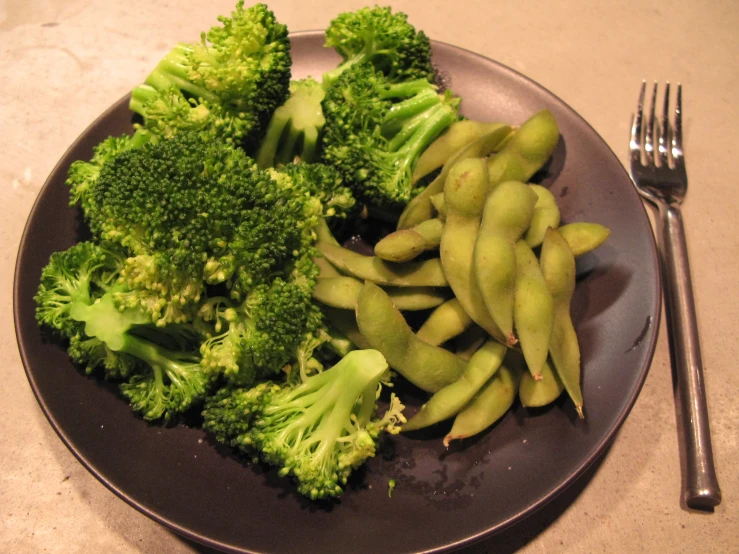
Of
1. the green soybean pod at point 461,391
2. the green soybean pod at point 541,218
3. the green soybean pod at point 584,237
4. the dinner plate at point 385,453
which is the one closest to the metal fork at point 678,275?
the dinner plate at point 385,453

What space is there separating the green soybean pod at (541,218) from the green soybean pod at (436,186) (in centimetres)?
21

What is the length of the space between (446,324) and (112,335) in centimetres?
92

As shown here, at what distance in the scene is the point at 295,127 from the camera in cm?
184

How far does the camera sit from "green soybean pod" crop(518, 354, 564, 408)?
1.48 meters

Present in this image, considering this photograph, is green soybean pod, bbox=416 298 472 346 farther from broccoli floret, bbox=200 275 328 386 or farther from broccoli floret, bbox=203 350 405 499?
broccoli floret, bbox=200 275 328 386

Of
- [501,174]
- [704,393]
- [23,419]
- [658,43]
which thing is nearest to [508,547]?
[704,393]

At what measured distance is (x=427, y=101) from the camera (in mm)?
1920

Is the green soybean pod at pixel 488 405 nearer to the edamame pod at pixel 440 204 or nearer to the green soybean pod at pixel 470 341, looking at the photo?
the green soybean pod at pixel 470 341

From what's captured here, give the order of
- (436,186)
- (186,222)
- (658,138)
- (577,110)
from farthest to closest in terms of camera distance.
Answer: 1. (577,110)
2. (658,138)
3. (436,186)
4. (186,222)

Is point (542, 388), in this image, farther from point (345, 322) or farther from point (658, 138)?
point (658, 138)

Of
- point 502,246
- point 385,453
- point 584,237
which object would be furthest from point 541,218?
point 385,453

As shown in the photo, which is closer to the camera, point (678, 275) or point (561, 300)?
point (561, 300)

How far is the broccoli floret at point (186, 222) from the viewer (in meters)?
1.38

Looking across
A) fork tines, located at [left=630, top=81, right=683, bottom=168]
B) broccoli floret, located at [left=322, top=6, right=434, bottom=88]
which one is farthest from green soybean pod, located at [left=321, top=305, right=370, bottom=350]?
fork tines, located at [left=630, top=81, right=683, bottom=168]
